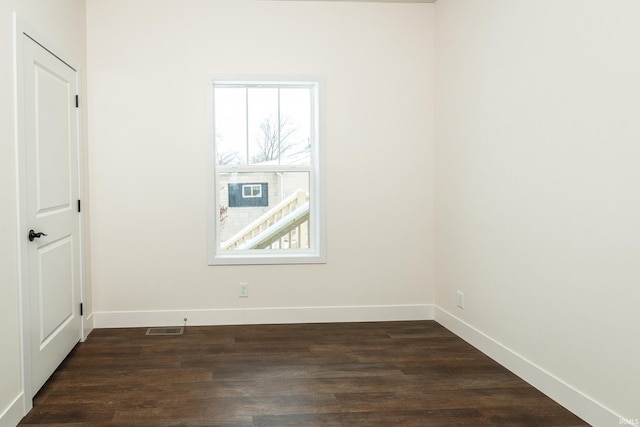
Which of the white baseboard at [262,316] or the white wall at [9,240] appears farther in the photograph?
the white baseboard at [262,316]

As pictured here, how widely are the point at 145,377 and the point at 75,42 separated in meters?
2.54

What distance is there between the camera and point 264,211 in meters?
4.91

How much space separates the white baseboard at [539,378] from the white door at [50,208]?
285cm

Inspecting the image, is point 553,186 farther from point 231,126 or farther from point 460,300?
point 231,126

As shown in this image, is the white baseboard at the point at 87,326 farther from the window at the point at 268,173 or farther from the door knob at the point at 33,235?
the door knob at the point at 33,235

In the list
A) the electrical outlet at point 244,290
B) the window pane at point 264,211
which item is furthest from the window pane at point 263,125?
the electrical outlet at point 244,290

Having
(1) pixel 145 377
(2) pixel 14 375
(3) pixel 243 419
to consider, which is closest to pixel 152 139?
(1) pixel 145 377

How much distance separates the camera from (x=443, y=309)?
15.4 feet

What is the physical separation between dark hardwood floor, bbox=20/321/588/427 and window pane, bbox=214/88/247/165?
1515 millimetres

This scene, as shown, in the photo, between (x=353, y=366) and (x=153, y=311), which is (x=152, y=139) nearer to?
(x=153, y=311)

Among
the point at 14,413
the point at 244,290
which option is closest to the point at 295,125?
the point at 244,290

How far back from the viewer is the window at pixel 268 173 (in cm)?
479

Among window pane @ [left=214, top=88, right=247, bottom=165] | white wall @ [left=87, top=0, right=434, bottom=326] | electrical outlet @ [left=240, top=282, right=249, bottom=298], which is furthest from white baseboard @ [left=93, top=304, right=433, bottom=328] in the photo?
window pane @ [left=214, top=88, right=247, bottom=165]

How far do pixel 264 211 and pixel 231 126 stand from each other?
799mm
